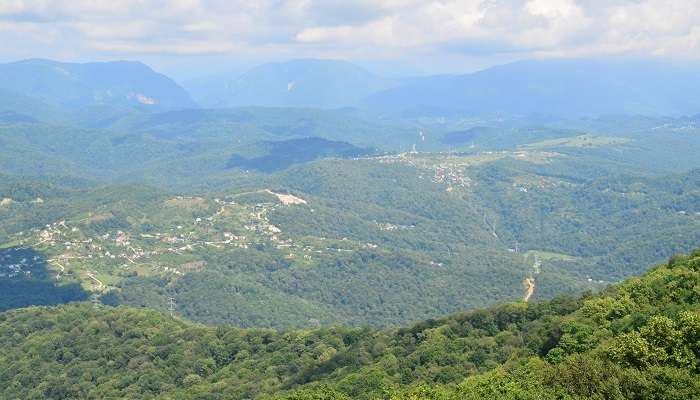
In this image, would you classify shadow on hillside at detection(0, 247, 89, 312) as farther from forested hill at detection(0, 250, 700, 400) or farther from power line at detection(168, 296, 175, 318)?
forested hill at detection(0, 250, 700, 400)

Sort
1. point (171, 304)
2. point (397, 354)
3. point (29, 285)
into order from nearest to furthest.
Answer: point (397, 354) → point (171, 304) → point (29, 285)

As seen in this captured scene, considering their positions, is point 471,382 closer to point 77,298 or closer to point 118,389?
point 118,389

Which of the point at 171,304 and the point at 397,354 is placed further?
the point at 171,304

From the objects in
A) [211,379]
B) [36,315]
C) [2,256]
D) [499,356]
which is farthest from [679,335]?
[2,256]

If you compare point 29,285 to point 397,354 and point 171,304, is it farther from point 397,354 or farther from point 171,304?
point 397,354

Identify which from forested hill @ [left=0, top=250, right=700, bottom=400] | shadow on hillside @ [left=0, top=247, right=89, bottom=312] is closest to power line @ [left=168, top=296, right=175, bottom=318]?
shadow on hillside @ [left=0, top=247, right=89, bottom=312]

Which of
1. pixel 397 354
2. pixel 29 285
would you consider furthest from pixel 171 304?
pixel 397 354

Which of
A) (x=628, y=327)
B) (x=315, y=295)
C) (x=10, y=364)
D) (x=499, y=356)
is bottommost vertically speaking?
(x=315, y=295)
